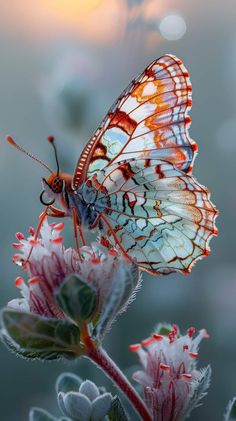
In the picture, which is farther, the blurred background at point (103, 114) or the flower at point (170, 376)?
the blurred background at point (103, 114)

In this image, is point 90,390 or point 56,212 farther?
point 56,212

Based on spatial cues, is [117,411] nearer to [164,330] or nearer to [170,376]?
[170,376]

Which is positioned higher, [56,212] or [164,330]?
[56,212]

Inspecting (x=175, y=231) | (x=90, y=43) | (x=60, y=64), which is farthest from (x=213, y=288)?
(x=90, y=43)

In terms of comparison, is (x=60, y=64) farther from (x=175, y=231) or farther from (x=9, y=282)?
(x=175, y=231)

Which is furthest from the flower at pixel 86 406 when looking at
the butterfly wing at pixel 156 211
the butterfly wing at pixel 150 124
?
the butterfly wing at pixel 150 124

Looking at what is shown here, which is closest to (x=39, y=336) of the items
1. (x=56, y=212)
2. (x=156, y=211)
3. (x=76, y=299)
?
(x=76, y=299)

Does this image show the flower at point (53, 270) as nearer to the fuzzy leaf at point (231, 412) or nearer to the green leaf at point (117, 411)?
the green leaf at point (117, 411)
